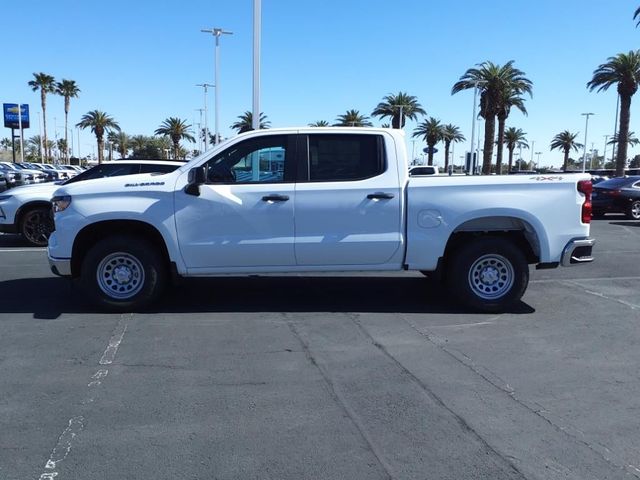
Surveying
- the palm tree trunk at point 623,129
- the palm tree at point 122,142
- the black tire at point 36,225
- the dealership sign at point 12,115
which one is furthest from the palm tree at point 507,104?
the palm tree at point 122,142

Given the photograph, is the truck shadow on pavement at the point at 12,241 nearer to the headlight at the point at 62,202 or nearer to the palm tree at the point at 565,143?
the headlight at the point at 62,202

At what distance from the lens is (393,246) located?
667 cm

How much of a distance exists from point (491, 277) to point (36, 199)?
29.8 feet

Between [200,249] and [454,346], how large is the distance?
298 cm

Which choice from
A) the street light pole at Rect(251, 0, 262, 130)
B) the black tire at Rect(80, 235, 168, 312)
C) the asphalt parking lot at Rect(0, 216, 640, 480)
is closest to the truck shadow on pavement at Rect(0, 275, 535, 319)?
the asphalt parking lot at Rect(0, 216, 640, 480)

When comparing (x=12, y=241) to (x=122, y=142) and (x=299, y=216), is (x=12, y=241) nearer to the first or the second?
(x=299, y=216)

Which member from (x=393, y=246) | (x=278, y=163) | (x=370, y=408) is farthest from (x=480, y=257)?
(x=370, y=408)

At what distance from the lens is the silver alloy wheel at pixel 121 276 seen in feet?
22.0

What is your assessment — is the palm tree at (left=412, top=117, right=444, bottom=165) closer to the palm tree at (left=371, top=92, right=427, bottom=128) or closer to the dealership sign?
the palm tree at (left=371, top=92, right=427, bottom=128)

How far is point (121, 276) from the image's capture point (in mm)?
6738

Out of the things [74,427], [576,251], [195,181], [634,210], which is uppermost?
[195,181]

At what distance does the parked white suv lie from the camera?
11516 mm

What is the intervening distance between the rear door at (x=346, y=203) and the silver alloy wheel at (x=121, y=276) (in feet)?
6.20

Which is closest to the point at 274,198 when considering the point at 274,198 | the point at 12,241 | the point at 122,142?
the point at 274,198
